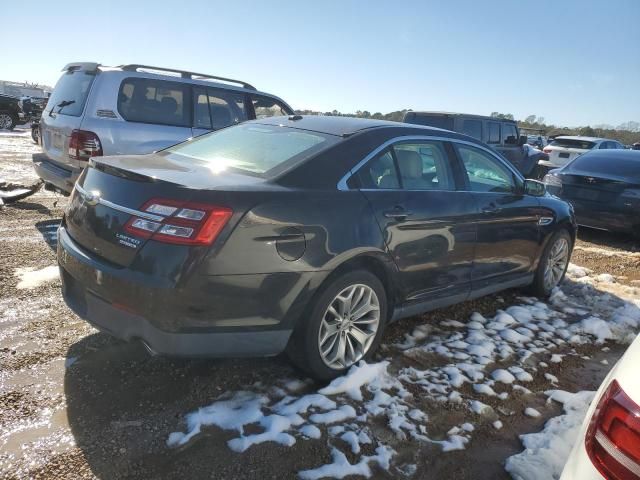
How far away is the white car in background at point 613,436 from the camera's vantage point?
1.39 meters

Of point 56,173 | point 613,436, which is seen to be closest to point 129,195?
point 613,436

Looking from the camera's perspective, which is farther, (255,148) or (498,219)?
(498,219)

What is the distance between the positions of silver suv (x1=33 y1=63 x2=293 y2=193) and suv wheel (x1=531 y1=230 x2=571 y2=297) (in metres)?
4.39

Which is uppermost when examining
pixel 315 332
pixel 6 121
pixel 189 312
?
pixel 189 312

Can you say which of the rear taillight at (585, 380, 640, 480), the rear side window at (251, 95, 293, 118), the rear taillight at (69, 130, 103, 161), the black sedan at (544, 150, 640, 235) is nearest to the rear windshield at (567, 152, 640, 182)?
the black sedan at (544, 150, 640, 235)

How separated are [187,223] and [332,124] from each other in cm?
158

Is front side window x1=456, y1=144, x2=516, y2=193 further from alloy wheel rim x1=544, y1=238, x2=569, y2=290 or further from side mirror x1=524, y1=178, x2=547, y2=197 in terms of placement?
alloy wheel rim x1=544, y1=238, x2=569, y2=290

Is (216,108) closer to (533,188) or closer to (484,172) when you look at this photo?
(484,172)

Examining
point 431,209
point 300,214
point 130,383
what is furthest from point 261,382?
point 431,209

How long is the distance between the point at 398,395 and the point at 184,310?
140cm

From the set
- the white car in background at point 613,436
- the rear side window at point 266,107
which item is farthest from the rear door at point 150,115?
the white car in background at point 613,436

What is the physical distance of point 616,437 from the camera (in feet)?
4.71

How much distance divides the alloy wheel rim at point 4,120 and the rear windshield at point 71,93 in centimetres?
1894

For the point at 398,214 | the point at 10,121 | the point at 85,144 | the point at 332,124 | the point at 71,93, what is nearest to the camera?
the point at 398,214
